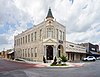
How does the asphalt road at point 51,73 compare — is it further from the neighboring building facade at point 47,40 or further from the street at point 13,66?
the neighboring building facade at point 47,40

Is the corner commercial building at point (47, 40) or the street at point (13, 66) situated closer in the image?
the street at point (13, 66)

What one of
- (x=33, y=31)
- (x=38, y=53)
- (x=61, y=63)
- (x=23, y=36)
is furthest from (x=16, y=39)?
(x=61, y=63)

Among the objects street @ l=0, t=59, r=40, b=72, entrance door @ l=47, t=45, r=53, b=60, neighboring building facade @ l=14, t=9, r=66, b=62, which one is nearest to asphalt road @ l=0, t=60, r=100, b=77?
street @ l=0, t=59, r=40, b=72

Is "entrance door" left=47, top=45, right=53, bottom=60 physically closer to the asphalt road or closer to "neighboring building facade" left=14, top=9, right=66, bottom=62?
"neighboring building facade" left=14, top=9, right=66, bottom=62

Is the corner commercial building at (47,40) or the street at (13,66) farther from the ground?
the corner commercial building at (47,40)

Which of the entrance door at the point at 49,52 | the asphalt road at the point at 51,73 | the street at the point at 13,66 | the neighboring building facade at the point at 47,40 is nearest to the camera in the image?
the asphalt road at the point at 51,73

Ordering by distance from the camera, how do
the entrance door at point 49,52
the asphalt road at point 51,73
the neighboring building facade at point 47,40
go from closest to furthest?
the asphalt road at point 51,73 → the neighboring building facade at point 47,40 → the entrance door at point 49,52

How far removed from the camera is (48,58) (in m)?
44.0

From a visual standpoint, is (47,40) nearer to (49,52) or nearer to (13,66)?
(49,52)

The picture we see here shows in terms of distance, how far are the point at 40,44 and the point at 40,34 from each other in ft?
8.12

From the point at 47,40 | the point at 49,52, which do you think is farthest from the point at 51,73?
the point at 49,52

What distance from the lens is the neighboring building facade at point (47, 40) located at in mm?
43750

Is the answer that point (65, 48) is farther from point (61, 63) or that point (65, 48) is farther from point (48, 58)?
point (61, 63)

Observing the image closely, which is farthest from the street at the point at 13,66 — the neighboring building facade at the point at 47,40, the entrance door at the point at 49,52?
the neighboring building facade at the point at 47,40
